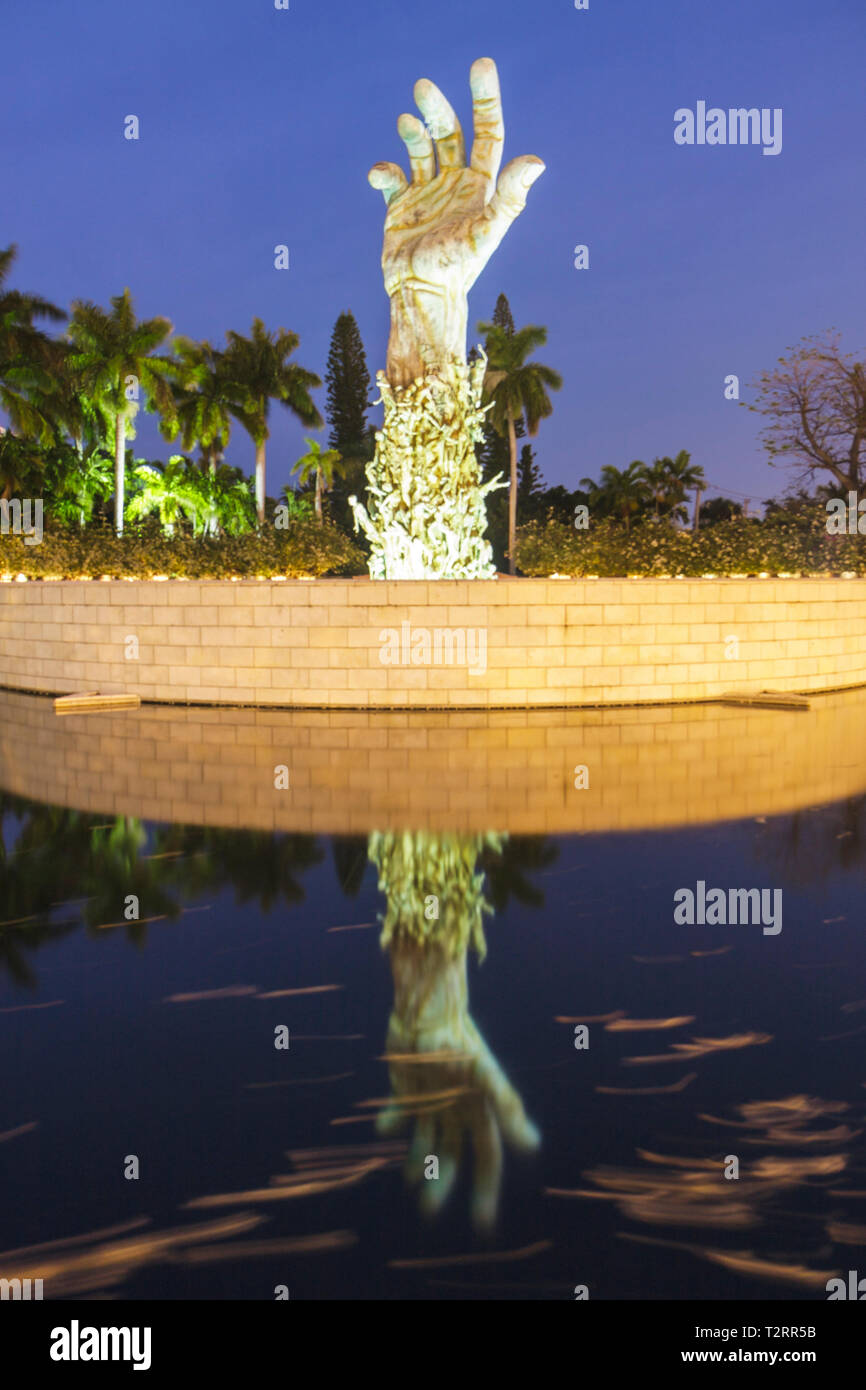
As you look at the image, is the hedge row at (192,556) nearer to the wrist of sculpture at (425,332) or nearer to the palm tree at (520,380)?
the wrist of sculpture at (425,332)

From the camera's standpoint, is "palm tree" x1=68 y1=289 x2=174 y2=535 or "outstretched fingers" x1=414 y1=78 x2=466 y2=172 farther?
"palm tree" x1=68 y1=289 x2=174 y2=535

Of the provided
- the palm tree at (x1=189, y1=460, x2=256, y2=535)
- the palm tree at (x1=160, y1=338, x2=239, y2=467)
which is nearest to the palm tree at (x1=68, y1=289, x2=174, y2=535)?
the palm tree at (x1=160, y1=338, x2=239, y2=467)

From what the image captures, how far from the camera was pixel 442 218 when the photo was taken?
50.8 feet

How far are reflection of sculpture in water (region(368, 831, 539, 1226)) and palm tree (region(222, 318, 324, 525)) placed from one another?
3514 centimetres

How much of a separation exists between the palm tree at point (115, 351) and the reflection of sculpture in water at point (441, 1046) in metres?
28.8

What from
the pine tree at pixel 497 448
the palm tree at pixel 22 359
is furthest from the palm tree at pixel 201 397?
the pine tree at pixel 497 448

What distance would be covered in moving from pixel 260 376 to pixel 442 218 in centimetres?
2589

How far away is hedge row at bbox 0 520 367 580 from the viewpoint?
1658 centimetres

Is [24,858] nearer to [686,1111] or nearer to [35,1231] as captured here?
[35,1231]

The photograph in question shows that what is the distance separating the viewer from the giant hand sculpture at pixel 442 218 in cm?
1514

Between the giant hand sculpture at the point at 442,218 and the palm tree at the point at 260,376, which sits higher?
A: the palm tree at the point at 260,376

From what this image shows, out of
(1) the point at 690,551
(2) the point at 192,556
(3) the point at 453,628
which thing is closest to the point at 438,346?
(3) the point at 453,628

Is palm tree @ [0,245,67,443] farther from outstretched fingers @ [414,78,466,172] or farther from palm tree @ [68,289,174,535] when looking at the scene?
outstretched fingers @ [414,78,466,172]

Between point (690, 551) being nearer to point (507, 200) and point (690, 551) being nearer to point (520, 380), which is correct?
point (507, 200)
